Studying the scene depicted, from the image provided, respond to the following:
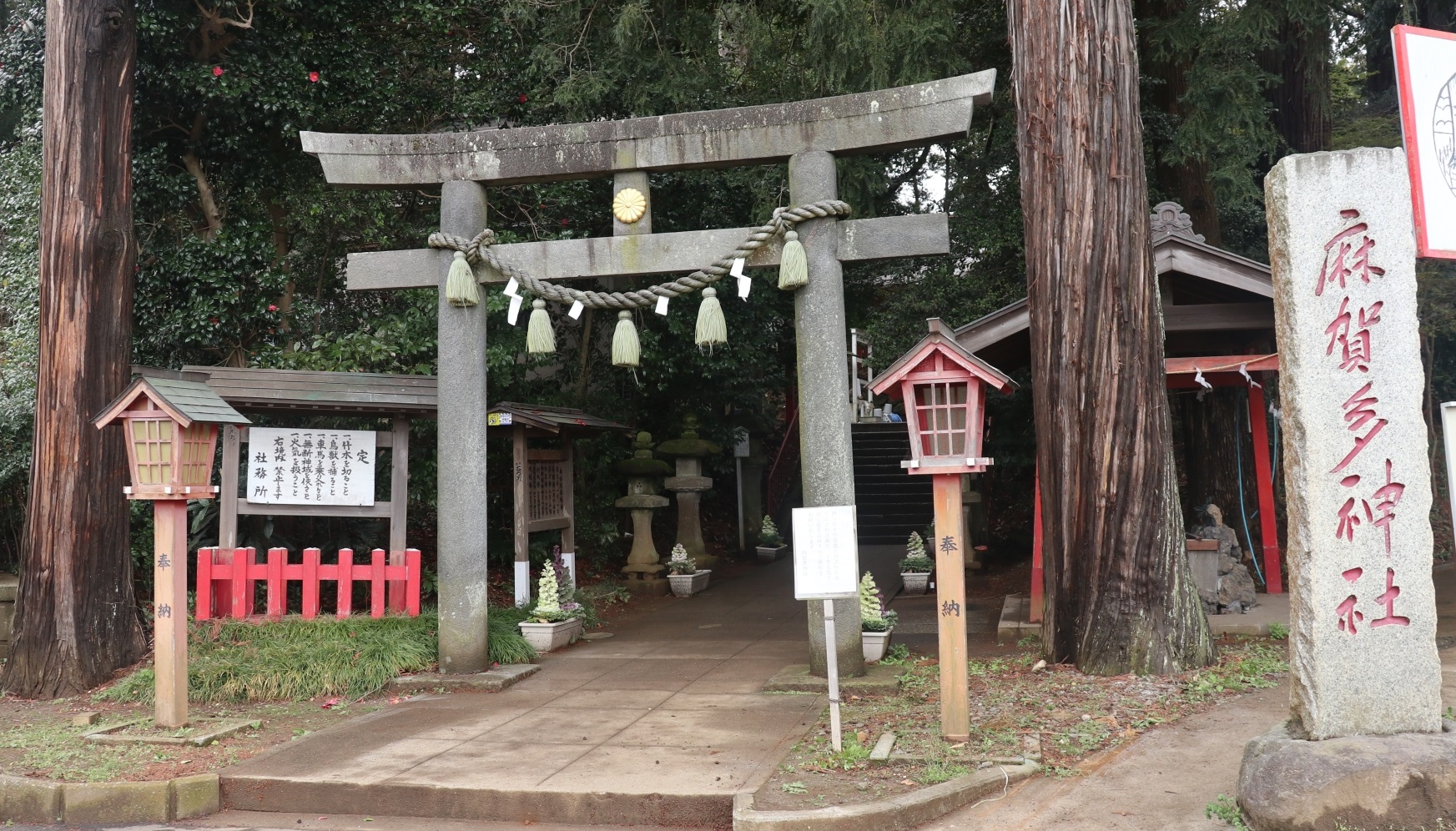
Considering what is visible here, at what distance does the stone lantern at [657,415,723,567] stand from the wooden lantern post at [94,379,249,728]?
27.1 ft

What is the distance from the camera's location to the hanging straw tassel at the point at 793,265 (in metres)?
7.36

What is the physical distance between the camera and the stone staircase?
17.5m

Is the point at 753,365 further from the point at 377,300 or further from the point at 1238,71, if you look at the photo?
the point at 1238,71

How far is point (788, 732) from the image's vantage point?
20.4 feet

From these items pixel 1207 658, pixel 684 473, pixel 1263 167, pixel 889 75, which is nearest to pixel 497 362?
pixel 684 473

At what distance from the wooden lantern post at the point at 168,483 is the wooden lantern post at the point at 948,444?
4.38m

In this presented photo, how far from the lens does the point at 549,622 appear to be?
945 centimetres

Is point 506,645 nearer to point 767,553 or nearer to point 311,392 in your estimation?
point 311,392

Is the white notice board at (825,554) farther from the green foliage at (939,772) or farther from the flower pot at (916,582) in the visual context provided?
the flower pot at (916,582)

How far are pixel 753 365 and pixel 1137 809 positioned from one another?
467 inches

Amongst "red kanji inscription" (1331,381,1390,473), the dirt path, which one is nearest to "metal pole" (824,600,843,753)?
the dirt path

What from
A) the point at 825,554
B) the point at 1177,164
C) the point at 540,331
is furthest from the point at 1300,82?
the point at 825,554

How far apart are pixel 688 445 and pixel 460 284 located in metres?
7.03

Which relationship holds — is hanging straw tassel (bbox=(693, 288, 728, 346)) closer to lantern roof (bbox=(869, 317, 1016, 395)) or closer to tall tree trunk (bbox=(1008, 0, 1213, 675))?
lantern roof (bbox=(869, 317, 1016, 395))
